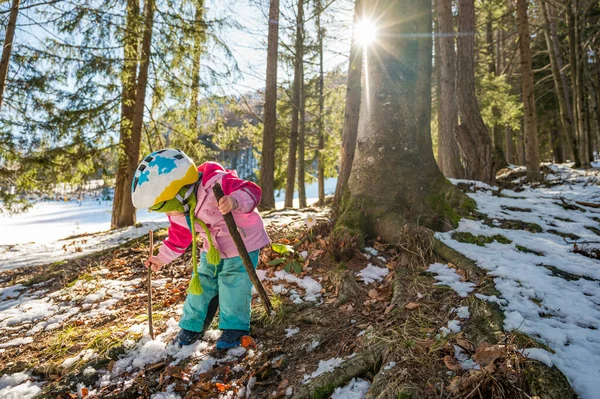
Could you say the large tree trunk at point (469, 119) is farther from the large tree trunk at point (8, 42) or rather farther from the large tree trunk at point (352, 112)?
the large tree trunk at point (8, 42)

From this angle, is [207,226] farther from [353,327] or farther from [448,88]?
[448,88]

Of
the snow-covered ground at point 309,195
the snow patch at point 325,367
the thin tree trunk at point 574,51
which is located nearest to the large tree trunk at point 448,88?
the thin tree trunk at point 574,51

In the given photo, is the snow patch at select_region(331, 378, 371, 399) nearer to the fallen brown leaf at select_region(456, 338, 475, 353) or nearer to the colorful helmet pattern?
the fallen brown leaf at select_region(456, 338, 475, 353)

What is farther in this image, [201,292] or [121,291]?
[121,291]

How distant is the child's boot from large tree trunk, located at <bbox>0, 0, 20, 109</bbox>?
823cm

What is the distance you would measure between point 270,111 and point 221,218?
730cm

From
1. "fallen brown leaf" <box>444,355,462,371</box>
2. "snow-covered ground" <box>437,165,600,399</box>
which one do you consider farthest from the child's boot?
"snow-covered ground" <box>437,165,600,399</box>

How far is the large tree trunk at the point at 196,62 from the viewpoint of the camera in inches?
316

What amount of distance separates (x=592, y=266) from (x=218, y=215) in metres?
3.18

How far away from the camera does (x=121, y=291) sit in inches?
153

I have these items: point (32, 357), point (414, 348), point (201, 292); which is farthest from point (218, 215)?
point (32, 357)

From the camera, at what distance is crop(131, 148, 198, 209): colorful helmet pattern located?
7.29ft

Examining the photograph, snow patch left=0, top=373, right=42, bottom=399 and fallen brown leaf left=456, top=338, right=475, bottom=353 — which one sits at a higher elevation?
fallen brown leaf left=456, top=338, right=475, bottom=353

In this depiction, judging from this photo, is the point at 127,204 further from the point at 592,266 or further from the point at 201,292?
the point at 592,266
